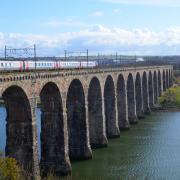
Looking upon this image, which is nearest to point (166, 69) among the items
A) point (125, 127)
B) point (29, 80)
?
point (125, 127)

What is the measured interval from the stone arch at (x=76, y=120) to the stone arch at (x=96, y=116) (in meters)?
6.78

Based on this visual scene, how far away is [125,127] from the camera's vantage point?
75.8m

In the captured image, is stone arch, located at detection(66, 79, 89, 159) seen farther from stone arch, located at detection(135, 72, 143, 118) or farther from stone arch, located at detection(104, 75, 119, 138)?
stone arch, located at detection(135, 72, 143, 118)

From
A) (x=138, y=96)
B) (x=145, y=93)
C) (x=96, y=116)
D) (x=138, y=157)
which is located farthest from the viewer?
(x=145, y=93)

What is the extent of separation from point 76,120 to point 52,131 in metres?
7.67

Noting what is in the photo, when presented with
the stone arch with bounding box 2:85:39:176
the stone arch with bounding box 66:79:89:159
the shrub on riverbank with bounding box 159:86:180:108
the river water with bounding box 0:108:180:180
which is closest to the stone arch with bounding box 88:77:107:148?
the river water with bounding box 0:108:180:180

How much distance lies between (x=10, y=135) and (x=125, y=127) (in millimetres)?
36387

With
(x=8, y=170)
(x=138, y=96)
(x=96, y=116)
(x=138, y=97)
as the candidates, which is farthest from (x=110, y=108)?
(x=8, y=170)

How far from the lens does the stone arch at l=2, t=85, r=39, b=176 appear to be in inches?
1626

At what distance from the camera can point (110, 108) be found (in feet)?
229

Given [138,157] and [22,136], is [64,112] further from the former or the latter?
[138,157]

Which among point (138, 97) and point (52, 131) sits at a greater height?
point (52, 131)

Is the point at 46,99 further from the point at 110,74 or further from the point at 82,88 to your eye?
the point at 110,74

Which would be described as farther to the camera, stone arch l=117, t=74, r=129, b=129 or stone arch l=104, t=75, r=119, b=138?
stone arch l=117, t=74, r=129, b=129
